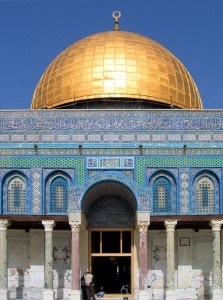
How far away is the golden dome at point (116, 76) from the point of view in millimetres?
26281

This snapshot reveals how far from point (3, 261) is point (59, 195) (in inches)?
104

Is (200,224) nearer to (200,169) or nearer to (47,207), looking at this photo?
(200,169)

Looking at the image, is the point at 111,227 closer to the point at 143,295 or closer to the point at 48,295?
the point at 143,295

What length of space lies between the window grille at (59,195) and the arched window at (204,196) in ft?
13.1

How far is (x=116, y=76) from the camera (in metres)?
26.5

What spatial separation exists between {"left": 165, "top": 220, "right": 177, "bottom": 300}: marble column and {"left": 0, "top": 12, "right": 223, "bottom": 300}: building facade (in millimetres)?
A: 29

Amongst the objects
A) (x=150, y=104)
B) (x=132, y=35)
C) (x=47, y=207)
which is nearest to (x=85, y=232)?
(x=47, y=207)

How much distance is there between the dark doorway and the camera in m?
24.2

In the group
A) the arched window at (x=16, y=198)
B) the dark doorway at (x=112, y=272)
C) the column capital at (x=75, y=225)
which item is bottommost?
the dark doorway at (x=112, y=272)

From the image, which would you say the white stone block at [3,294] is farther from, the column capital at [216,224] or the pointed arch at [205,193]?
the column capital at [216,224]

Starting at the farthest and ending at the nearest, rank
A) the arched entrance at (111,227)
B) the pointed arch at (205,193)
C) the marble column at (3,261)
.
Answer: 1. the arched entrance at (111,227)
2. the pointed arch at (205,193)
3. the marble column at (3,261)

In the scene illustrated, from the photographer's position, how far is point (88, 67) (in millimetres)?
26906

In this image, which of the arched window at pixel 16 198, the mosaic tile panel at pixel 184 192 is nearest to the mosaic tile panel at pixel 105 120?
the mosaic tile panel at pixel 184 192

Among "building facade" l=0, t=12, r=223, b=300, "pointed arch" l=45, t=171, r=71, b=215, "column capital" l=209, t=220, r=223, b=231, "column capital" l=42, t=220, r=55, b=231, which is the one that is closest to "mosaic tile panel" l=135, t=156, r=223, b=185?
"building facade" l=0, t=12, r=223, b=300
